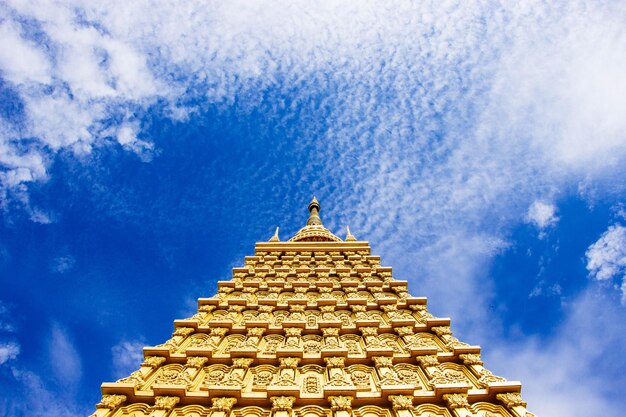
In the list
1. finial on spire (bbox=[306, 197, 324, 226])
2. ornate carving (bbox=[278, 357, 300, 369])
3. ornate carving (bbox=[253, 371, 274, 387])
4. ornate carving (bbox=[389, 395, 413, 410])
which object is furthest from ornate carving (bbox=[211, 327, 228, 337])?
finial on spire (bbox=[306, 197, 324, 226])

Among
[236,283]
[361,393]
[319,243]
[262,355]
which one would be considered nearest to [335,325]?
[262,355]

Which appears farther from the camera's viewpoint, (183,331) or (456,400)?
(183,331)

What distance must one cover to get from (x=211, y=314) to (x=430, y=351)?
26.3 feet

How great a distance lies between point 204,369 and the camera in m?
10.6

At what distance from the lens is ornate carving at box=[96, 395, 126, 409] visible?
28.6 feet

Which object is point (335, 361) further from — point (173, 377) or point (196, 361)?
point (173, 377)

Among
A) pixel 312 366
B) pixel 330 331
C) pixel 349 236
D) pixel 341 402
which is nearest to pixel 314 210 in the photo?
pixel 349 236

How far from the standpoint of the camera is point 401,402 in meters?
8.70

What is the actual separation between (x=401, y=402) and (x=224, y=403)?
3.98m

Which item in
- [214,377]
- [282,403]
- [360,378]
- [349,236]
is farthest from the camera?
[349,236]

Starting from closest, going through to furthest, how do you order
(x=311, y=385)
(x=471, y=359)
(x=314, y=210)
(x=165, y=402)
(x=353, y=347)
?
(x=165, y=402) < (x=311, y=385) < (x=471, y=359) < (x=353, y=347) < (x=314, y=210)

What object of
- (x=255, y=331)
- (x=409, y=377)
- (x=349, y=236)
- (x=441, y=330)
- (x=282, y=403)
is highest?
(x=349, y=236)

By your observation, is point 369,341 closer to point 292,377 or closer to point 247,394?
point 292,377

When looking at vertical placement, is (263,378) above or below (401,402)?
above
